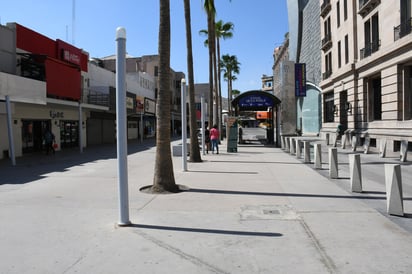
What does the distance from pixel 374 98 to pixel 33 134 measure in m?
22.6

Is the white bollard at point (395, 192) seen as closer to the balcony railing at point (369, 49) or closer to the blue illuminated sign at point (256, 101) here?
the balcony railing at point (369, 49)

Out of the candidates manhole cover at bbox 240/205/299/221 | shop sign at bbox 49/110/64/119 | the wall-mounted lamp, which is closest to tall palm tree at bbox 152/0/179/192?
manhole cover at bbox 240/205/299/221

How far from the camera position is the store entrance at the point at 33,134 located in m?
22.7

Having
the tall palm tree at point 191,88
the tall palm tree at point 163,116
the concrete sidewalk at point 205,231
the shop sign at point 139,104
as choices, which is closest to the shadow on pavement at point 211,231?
the concrete sidewalk at point 205,231

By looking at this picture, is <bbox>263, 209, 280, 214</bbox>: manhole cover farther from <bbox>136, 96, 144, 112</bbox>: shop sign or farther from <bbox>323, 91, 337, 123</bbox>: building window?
<bbox>136, 96, 144, 112</bbox>: shop sign

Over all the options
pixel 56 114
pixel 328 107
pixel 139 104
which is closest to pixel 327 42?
pixel 328 107

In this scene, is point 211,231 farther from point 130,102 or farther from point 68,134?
point 130,102

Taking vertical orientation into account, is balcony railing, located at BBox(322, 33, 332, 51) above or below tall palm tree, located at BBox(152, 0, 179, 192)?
above

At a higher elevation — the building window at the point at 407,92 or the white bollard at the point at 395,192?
the building window at the point at 407,92

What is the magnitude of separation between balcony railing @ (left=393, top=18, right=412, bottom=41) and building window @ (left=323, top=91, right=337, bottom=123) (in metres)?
13.3

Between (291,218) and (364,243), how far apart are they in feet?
5.20

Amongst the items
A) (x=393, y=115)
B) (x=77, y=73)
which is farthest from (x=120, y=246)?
(x=77, y=73)

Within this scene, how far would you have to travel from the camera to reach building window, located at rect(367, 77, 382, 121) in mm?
24764

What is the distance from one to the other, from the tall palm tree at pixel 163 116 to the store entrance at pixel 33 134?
642 inches
